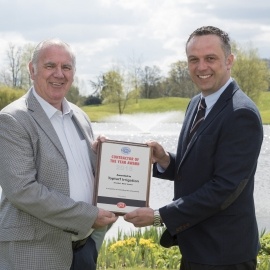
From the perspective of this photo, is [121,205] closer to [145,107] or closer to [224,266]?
[224,266]

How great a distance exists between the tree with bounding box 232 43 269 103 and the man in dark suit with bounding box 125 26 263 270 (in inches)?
2598

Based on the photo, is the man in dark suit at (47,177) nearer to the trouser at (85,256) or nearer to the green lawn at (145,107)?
the trouser at (85,256)

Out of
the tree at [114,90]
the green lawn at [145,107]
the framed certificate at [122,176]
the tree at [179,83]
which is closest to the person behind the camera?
the framed certificate at [122,176]

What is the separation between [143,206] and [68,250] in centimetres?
55

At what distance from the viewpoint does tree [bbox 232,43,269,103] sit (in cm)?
7050

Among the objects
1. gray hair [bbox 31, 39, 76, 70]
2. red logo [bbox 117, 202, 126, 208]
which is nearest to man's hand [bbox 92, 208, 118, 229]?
red logo [bbox 117, 202, 126, 208]

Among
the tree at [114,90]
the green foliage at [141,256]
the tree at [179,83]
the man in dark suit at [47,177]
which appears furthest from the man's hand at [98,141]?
the tree at [114,90]

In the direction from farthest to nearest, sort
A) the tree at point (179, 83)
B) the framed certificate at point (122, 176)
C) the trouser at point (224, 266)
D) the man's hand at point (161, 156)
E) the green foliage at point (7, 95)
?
the tree at point (179, 83) < the green foliage at point (7, 95) < the man's hand at point (161, 156) < the framed certificate at point (122, 176) < the trouser at point (224, 266)

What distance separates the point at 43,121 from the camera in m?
4.29

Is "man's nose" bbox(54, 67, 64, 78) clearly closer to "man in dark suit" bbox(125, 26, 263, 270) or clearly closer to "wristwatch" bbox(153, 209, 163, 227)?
"man in dark suit" bbox(125, 26, 263, 270)

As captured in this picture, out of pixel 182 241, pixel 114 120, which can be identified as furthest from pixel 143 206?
pixel 114 120

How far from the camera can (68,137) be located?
4441 mm

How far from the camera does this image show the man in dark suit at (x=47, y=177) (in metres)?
4.12

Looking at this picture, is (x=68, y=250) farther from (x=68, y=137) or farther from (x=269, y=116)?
(x=269, y=116)
